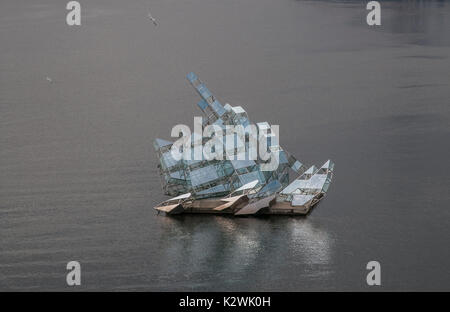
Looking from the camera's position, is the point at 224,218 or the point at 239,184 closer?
the point at 224,218

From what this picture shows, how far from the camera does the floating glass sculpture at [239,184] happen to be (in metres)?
119

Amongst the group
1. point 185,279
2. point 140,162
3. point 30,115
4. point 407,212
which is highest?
point 30,115

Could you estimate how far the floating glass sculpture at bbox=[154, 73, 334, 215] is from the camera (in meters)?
119

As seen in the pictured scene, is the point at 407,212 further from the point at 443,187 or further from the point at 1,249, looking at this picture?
the point at 1,249

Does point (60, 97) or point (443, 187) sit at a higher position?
point (60, 97)

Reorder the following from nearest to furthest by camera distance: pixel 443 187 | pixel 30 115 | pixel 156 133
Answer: pixel 443 187 < pixel 156 133 < pixel 30 115

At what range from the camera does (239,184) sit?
120750 mm

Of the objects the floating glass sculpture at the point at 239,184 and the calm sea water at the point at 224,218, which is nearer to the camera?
the calm sea water at the point at 224,218

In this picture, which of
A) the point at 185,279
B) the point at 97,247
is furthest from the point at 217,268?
the point at 97,247

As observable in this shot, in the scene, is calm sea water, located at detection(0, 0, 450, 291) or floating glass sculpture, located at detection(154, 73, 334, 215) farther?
floating glass sculpture, located at detection(154, 73, 334, 215)

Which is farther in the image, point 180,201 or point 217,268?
point 180,201

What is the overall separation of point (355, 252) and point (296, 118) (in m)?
58.1

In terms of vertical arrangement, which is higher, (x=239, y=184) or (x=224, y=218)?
(x=239, y=184)

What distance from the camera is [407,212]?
118m
